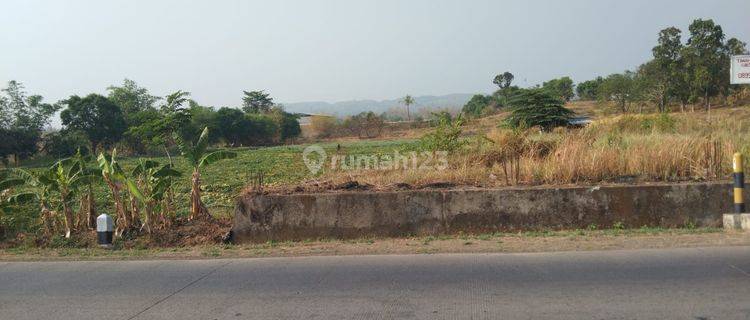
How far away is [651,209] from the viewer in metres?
9.70

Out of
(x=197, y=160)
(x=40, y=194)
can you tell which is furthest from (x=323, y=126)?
(x=40, y=194)

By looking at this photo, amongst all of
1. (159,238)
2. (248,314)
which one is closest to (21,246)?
(159,238)

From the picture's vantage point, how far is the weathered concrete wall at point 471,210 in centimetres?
966

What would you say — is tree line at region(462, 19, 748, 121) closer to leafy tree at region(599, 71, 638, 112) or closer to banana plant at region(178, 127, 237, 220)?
leafy tree at region(599, 71, 638, 112)

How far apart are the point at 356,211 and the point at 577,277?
4308 millimetres

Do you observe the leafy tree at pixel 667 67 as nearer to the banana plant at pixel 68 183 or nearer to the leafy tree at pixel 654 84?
the leafy tree at pixel 654 84

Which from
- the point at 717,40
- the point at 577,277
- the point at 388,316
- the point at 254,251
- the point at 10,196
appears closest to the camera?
the point at 388,316

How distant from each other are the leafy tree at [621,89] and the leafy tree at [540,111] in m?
42.5

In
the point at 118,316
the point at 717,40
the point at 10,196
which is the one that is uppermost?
the point at 717,40

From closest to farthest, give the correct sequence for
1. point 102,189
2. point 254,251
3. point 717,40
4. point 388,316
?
point 388,316 < point 254,251 < point 102,189 < point 717,40

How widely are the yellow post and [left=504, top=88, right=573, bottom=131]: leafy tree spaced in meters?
11.9

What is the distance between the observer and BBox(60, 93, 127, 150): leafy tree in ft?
194

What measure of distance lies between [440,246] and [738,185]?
187 inches

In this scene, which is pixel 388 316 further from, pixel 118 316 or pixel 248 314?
pixel 118 316
